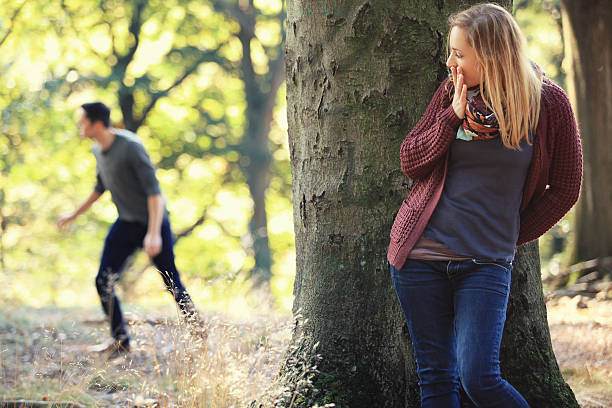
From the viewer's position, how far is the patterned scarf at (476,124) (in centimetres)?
227

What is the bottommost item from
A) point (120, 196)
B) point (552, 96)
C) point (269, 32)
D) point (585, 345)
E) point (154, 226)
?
point (585, 345)

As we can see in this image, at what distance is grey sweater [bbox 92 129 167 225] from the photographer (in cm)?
493

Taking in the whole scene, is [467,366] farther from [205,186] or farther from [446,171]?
[205,186]

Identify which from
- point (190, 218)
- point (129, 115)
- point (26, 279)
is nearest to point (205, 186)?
point (190, 218)

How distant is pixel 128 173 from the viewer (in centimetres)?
503

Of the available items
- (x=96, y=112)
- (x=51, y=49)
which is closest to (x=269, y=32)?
(x=51, y=49)

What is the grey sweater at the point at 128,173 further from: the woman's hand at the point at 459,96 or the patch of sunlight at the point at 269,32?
the patch of sunlight at the point at 269,32

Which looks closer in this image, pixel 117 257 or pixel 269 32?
pixel 117 257

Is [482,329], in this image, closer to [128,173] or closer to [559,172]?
[559,172]

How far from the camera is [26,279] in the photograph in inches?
498

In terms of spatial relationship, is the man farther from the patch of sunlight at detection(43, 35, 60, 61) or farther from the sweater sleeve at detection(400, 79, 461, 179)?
the patch of sunlight at detection(43, 35, 60, 61)

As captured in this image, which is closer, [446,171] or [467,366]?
[467,366]

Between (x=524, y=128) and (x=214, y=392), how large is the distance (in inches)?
71.4

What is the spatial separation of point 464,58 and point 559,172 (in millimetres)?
600
